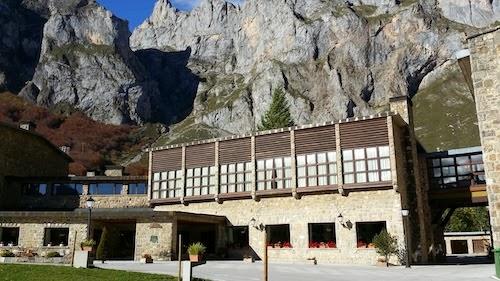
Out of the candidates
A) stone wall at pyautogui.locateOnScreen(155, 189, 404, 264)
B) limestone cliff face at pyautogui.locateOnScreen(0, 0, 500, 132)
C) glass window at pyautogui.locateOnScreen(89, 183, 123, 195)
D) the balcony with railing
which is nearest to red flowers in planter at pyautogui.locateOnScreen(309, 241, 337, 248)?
stone wall at pyautogui.locateOnScreen(155, 189, 404, 264)

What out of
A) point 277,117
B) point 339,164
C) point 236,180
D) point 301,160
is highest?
point 277,117

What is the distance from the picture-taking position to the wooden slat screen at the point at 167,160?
35688mm

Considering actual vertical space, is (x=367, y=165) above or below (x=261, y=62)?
below

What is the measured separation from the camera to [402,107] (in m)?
31.0

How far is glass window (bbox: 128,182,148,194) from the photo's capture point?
3834 cm

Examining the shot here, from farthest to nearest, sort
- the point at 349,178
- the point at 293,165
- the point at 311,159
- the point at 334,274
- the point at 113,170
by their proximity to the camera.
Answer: the point at 113,170 < the point at 293,165 < the point at 311,159 < the point at 349,178 < the point at 334,274

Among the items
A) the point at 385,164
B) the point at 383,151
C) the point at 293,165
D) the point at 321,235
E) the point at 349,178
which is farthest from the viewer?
the point at 293,165

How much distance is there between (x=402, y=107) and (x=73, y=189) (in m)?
26.4

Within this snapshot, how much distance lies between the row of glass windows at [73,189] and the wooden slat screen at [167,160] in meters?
3.24

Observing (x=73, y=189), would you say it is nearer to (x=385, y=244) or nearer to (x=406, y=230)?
(x=385, y=244)

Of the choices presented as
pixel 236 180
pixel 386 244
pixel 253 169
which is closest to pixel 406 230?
pixel 386 244

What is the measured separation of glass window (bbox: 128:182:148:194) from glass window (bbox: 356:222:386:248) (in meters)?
17.9

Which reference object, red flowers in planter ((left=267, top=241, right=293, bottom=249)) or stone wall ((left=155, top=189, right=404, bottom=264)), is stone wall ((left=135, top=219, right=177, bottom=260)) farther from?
red flowers in planter ((left=267, top=241, right=293, bottom=249))

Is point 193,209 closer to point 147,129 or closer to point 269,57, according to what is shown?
point 147,129
